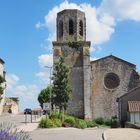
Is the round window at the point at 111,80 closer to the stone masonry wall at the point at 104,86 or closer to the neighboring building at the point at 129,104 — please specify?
the stone masonry wall at the point at 104,86

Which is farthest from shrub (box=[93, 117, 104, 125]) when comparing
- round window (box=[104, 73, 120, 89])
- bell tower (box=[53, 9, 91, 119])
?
round window (box=[104, 73, 120, 89])

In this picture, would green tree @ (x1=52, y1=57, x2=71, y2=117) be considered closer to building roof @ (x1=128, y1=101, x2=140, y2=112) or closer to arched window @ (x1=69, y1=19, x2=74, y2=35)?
building roof @ (x1=128, y1=101, x2=140, y2=112)

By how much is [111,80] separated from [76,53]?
720 cm

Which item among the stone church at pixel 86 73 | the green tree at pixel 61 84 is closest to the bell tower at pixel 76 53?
the stone church at pixel 86 73

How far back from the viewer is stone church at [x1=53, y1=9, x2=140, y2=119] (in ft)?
210

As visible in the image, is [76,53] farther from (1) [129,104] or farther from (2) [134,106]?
(2) [134,106]

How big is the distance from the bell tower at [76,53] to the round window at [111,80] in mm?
3828

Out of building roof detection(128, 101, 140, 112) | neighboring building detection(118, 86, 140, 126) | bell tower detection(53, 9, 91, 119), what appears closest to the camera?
building roof detection(128, 101, 140, 112)

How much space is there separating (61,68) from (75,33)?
15.2 meters

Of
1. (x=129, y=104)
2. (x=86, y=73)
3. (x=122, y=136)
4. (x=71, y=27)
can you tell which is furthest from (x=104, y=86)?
(x=122, y=136)

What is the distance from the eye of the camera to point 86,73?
64750 millimetres

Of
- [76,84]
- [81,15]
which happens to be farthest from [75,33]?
[76,84]

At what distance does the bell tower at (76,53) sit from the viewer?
210 ft

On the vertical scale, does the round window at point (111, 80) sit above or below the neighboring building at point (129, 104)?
above
